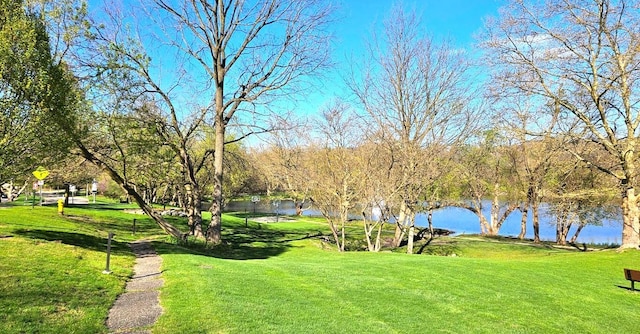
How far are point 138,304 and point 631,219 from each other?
17.3 m

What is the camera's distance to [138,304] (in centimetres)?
610

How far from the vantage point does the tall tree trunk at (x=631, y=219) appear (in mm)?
15617

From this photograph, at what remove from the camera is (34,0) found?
34.8ft

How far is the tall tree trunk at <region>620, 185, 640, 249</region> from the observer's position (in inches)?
615

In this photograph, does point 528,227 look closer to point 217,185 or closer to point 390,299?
point 217,185

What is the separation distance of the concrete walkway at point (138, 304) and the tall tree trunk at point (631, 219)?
54.2 ft

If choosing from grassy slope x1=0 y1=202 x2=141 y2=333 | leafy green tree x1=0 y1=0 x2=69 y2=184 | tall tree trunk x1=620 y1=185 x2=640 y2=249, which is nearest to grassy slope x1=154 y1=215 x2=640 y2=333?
grassy slope x1=0 y1=202 x2=141 y2=333

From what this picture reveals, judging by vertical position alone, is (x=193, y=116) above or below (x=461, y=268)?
above

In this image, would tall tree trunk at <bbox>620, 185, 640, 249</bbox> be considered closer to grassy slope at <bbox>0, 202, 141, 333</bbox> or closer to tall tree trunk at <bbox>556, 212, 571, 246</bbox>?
tall tree trunk at <bbox>556, 212, 571, 246</bbox>

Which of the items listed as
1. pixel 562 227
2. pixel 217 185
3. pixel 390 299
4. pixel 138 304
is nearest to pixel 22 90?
pixel 138 304

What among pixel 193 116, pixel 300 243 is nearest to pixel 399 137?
pixel 300 243

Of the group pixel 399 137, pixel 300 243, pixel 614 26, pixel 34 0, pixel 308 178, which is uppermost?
pixel 614 26

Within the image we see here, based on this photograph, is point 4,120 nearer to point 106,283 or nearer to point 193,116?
point 106,283

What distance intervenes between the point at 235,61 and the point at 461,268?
38.8 feet
